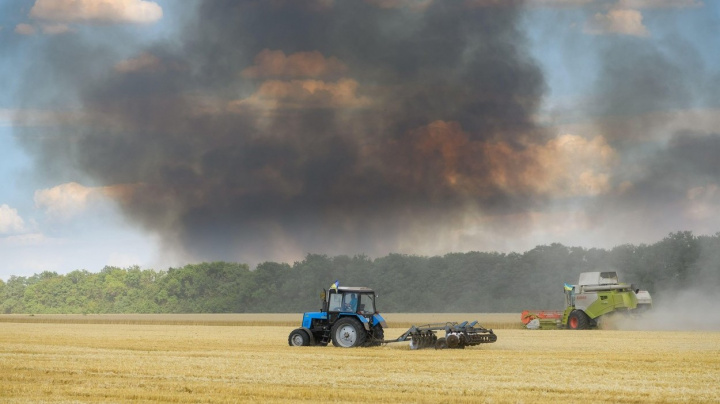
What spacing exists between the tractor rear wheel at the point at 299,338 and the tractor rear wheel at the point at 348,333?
137 cm

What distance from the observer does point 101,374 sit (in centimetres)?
2291

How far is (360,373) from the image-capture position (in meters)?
23.2

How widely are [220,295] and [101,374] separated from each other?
98.6 meters

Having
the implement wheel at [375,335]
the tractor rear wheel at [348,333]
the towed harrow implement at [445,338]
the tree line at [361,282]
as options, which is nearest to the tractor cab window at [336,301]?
the tractor rear wheel at [348,333]

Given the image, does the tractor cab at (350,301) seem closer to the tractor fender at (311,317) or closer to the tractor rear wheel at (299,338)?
the tractor fender at (311,317)

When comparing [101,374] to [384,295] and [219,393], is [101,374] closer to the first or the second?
[219,393]

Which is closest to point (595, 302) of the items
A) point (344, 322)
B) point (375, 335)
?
point (375, 335)

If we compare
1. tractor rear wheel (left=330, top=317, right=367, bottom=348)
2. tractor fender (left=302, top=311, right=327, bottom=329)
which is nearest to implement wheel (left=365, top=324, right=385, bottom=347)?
tractor rear wheel (left=330, top=317, right=367, bottom=348)

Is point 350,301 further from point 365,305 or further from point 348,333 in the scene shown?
point 348,333

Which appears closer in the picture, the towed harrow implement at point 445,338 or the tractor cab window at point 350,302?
the towed harrow implement at point 445,338

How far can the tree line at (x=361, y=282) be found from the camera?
98.4 meters

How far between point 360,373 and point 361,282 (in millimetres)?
94798

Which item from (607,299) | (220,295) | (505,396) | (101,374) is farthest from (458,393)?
(220,295)

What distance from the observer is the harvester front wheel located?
158ft
